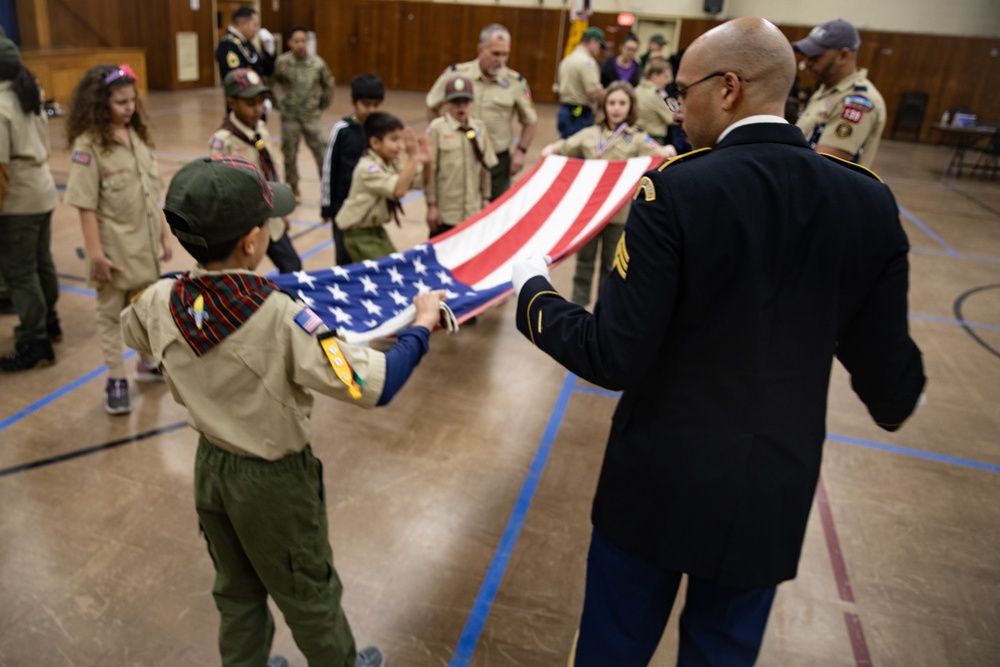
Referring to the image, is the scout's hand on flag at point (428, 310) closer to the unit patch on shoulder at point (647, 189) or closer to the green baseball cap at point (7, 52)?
the unit patch on shoulder at point (647, 189)

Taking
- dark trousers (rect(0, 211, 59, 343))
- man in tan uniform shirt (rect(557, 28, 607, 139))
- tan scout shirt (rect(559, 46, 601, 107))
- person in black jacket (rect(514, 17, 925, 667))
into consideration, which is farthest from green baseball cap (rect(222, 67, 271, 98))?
tan scout shirt (rect(559, 46, 601, 107))

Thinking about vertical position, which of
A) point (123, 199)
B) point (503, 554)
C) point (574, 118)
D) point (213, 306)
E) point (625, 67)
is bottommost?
point (503, 554)

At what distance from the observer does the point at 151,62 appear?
13.1 m

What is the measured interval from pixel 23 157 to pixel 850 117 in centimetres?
394

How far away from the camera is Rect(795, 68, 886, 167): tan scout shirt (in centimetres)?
354

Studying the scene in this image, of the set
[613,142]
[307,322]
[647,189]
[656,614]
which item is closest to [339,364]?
[307,322]

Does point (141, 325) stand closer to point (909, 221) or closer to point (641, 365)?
point (641, 365)

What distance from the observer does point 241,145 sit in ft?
11.0

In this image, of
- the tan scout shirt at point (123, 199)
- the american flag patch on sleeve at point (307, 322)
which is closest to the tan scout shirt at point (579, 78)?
the tan scout shirt at point (123, 199)

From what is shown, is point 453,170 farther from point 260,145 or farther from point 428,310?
point 428,310

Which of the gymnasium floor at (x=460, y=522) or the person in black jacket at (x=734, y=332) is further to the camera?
the gymnasium floor at (x=460, y=522)

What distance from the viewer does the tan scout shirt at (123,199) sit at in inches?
114

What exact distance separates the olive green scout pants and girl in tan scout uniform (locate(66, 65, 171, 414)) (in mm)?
1794

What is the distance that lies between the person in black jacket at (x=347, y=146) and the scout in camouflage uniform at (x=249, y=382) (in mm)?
2166
